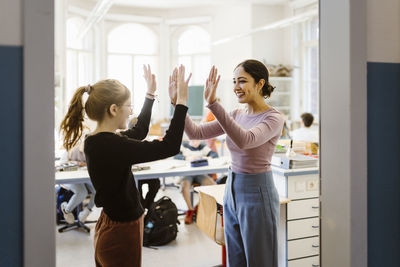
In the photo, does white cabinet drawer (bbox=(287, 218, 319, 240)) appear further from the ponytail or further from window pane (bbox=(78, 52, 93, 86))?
window pane (bbox=(78, 52, 93, 86))

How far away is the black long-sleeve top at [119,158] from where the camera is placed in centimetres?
139

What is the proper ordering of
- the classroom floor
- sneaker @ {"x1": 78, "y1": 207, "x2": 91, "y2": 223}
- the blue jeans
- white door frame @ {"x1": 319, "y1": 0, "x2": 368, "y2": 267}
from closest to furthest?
white door frame @ {"x1": 319, "y1": 0, "x2": 368, "y2": 267} → the blue jeans → the classroom floor → sneaker @ {"x1": 78, "y1": 207, "x2": 91, "y2": 223}

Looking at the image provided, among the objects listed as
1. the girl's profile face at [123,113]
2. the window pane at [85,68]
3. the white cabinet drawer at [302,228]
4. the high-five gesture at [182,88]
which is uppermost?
the window pane at [85,68]

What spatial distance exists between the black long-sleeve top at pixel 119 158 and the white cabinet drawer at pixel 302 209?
5.32 ft

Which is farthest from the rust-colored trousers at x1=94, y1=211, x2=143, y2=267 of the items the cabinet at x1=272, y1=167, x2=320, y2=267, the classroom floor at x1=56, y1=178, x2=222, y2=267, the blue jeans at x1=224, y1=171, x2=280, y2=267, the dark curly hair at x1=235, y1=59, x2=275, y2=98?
the classroom floor at x1=56, y1=178, x2=222, y2=267

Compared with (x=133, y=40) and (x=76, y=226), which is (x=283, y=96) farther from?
(x=76, y=226)

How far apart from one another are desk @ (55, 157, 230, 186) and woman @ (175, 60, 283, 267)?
189 centimetres

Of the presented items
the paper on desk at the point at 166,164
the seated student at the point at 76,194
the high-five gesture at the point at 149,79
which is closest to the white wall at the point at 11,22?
the high-five gesture at the point at 149,79

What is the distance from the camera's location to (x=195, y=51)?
9414 mm

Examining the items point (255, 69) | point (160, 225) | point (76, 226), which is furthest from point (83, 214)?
point (255, 69)

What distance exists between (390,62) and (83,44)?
836 centimetres

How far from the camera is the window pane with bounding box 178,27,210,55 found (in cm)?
934

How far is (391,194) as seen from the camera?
147 cm

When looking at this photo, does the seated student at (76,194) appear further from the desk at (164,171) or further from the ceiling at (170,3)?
the ceiling at (170,3)
